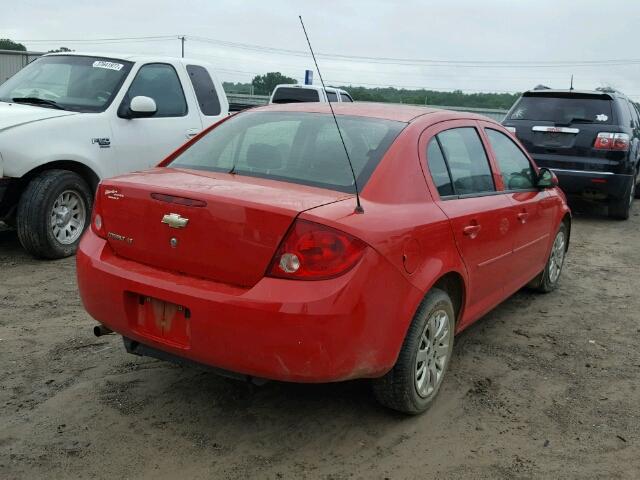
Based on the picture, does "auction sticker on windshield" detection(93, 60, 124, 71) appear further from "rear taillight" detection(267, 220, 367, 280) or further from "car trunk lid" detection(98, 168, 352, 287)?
"rear taillight" detection(267, 220, 367, 280)

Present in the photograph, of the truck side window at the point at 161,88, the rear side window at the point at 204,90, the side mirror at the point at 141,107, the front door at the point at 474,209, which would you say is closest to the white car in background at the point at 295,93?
the rear side window at the point at 204,90

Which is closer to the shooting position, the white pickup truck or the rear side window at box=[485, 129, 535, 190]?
the rear side window at box=[485, 129, 535, 190]

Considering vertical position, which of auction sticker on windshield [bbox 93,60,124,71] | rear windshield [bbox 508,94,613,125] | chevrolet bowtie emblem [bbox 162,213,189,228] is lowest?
chevrolet bowtie emblem [bbox 162,213,189,228]

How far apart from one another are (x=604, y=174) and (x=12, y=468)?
8409mm

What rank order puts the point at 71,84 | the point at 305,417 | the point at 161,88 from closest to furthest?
the point at 305,417
the point at 71,84
the point at 161,88

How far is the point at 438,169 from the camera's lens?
3.54 metres

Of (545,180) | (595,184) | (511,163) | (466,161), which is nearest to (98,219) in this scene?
(466,161)

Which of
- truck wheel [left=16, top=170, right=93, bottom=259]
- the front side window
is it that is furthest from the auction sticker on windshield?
truck wheel [left=16, top=170, right=93, bottom=259]

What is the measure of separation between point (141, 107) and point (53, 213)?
1336mm

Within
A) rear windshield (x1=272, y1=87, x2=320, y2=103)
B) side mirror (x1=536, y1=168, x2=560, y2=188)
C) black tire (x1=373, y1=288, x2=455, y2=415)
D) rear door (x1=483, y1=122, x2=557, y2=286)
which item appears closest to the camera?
black tire (x1=373, y1=288, x2=455, y2=415)

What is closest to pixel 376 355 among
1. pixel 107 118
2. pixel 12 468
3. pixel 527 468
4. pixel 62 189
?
pixel 527 468

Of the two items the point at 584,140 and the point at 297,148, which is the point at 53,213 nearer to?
the point at 297,148

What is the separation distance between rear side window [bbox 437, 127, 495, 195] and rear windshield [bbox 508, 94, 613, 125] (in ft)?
19.0

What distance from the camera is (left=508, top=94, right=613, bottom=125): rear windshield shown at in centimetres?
922
